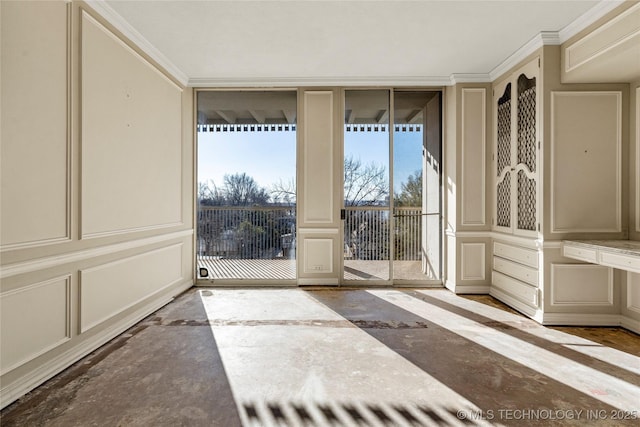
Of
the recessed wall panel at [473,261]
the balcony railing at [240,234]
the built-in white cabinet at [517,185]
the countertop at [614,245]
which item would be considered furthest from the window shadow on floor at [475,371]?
the balcony railing at [240,234]

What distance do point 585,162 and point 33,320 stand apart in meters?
4.69

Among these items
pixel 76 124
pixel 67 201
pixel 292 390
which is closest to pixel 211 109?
pixel 76 124

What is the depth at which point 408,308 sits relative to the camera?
11.9 ft

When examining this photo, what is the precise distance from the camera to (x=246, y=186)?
4.61m

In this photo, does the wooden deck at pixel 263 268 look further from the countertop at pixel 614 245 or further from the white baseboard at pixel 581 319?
the countertop at pixel 614 245

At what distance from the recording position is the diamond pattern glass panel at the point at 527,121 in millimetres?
3385

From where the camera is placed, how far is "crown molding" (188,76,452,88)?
169 inches

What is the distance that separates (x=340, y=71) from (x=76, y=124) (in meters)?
2.89

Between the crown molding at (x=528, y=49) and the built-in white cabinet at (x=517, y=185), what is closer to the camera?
the crown molding at (x=528, y=49)

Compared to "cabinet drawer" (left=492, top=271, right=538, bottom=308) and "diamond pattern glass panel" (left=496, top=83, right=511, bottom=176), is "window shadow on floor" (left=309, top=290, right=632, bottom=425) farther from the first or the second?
"diamond pattern glass panel" (left=496, top=83, right=511, bottom=176)

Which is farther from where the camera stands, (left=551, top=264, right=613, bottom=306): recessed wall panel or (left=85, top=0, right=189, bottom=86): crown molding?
(left=551, top=264, right=613, bottom=306): recessed wall panel

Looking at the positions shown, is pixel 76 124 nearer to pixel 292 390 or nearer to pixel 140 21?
pixel 140 21

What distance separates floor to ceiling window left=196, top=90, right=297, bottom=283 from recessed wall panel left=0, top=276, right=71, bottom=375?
2.32 m

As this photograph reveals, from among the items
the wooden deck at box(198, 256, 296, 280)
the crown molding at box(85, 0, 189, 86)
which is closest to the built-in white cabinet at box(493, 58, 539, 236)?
the wooden deck at box(198, 256, 296, 280)
